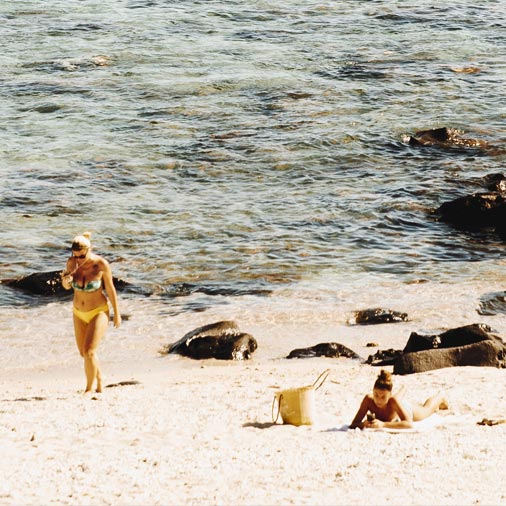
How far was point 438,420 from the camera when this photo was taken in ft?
35.8

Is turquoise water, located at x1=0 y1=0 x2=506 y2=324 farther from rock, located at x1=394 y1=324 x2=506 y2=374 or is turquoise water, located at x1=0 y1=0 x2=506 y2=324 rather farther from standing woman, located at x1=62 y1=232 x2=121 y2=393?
standing woman, located at x1=62 y1=232 x2=121 y2=393

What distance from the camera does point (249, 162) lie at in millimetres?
24547

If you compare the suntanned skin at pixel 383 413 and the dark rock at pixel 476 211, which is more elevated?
the suntanned skin at pixel 383 413

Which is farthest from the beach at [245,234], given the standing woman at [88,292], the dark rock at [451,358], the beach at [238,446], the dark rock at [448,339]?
the dark rock at [448,339]

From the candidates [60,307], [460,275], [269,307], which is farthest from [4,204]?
[460,275]

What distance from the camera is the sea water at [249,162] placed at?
1694 centimetres

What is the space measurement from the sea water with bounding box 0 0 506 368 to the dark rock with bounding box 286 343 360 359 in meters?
0.46

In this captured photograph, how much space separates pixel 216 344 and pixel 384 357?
2.24 meters

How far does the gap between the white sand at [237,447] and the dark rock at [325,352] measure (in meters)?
1.26

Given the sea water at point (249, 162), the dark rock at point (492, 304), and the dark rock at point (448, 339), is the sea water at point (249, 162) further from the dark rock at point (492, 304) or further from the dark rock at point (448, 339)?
the dark rock at point (448, 339)

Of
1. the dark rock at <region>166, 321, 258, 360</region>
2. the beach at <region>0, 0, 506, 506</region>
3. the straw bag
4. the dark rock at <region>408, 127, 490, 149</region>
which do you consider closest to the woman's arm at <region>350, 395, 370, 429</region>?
the beach at <region>0, 0, 506, 506</region>

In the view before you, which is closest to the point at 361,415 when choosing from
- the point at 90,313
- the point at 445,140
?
the point at 90,313

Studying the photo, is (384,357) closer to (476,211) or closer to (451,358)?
(451,358)

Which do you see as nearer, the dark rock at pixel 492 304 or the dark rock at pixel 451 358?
the dark rock at pixel 451 358
